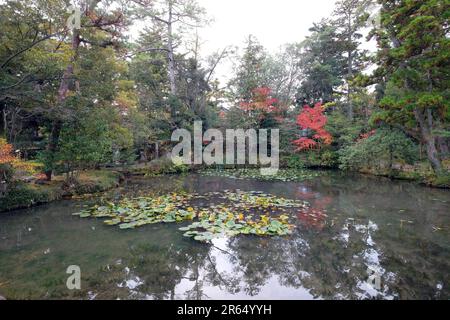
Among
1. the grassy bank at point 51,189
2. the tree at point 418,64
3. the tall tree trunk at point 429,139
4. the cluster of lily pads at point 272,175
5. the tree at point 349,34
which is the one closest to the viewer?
the grassy bank at point 51,189

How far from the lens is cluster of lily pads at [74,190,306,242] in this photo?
4867 mm

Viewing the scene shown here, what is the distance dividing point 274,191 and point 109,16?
8.12 meters

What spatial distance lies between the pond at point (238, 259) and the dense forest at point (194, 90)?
9.15 ft

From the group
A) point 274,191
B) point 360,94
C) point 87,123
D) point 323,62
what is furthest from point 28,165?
point 323,62

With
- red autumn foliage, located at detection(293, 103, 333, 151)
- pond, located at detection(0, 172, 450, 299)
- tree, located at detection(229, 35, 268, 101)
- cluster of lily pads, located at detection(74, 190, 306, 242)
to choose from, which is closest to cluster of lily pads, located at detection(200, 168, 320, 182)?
red autumn foliage, located at detection(293, 103, 333, 151)

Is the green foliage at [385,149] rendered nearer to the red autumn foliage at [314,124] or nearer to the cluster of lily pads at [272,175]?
the cluster of lily pads at [272,175]

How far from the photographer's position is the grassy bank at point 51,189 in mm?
6770

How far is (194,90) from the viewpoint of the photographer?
17.4 metres

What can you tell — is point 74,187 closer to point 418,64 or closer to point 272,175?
point 272,175

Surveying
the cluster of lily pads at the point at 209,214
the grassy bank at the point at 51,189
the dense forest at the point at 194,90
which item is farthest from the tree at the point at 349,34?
the grassy bank at the point at 51,189

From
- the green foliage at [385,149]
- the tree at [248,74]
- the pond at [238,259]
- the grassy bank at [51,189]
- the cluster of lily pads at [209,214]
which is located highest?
the tree at [248,74]

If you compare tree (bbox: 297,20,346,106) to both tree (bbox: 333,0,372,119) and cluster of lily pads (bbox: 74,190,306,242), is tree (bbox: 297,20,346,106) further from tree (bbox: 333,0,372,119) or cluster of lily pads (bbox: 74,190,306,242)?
cluster of lily pads (bbox: 74,190,306,242)

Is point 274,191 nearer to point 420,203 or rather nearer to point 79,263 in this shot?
point 420,203

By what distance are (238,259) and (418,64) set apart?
369 inches
